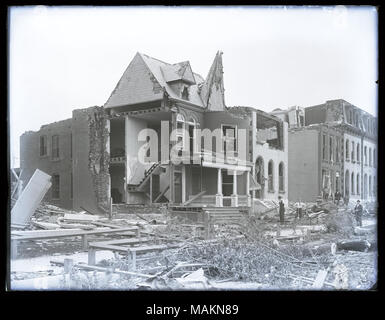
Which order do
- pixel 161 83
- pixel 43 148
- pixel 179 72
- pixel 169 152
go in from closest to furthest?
pixel 43 148
pixel 179 72
pixel 169 152
pixel 161 83

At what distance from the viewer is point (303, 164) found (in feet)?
27.1

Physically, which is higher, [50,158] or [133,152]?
[133,152]

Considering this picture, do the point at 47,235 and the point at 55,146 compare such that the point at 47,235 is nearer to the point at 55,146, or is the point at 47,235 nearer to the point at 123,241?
the point at 123,241

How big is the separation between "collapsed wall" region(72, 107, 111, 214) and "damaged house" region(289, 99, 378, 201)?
4050 mm

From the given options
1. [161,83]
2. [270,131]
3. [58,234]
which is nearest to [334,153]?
[270,131]

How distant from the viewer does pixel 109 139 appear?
812 cm

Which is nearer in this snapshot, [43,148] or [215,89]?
[43,148]

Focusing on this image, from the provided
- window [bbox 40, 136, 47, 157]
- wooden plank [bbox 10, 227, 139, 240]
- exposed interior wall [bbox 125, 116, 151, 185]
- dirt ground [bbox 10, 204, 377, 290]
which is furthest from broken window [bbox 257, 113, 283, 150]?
window [bbox 40, 136, 47, 157]

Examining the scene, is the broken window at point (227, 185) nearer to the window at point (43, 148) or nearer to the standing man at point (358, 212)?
the standing man at point (358, 212)

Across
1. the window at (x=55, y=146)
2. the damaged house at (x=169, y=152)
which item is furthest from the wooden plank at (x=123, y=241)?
the window at (x=55, y=146)

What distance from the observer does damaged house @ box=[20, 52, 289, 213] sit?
7.79 meters

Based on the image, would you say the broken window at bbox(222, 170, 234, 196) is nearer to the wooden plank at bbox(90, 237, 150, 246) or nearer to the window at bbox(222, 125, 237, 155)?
the window at bbox(222, 125, 237, 155)

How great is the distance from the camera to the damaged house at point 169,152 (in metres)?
7.79

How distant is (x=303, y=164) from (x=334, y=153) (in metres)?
0.72
